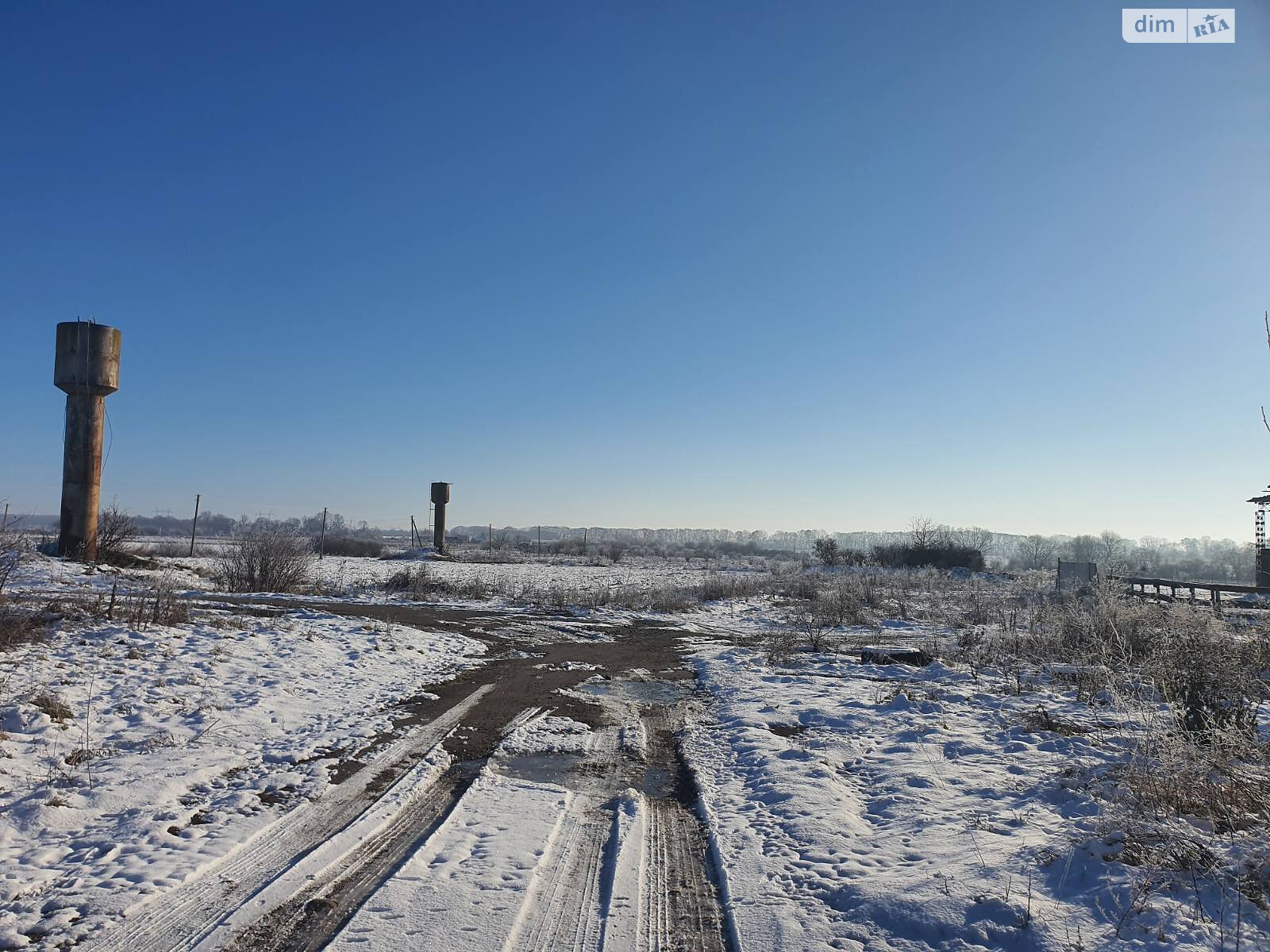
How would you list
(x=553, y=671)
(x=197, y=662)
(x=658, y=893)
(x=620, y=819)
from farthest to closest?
(x=553, y=671)
(x=197, y=662)
(x=620, y=819)
(x=658, y=893)

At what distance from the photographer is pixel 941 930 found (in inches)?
136

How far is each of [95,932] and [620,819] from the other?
2.98 metres

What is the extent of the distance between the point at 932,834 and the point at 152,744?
6.27 meters

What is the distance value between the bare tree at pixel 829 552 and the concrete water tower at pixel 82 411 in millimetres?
39135

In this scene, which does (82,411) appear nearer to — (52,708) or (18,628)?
(18,628)

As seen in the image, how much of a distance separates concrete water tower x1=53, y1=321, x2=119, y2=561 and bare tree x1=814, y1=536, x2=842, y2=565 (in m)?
39.1

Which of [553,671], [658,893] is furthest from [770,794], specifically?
[553,671]

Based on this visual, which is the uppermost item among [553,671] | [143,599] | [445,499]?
[445,499]

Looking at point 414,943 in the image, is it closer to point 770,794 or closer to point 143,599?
point 770,794

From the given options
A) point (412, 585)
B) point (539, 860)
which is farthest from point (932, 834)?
point (412, 585)

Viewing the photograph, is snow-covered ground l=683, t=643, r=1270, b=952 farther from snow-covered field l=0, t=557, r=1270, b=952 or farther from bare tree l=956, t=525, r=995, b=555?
bare tree l=956, t=525, r=995, b=555

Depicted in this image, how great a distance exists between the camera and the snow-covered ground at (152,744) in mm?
3873

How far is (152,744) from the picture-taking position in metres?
6.00

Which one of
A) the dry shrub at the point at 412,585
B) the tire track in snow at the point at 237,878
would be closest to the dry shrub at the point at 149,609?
the tire track in snow at the point at 237,878
